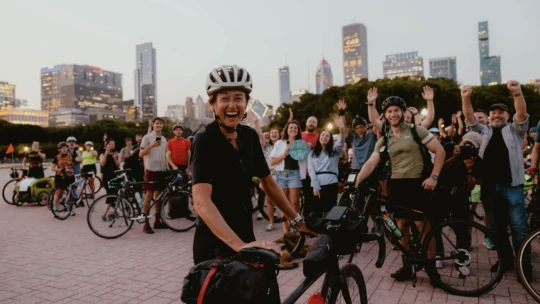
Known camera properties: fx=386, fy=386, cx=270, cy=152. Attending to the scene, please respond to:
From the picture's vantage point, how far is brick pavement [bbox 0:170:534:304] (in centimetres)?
410

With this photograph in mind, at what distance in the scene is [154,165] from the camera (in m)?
7.71

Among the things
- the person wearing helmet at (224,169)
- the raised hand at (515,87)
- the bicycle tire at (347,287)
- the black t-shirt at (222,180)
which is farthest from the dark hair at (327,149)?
the black t-shirt at (222,180)

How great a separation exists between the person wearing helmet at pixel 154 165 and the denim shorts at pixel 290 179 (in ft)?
7.80

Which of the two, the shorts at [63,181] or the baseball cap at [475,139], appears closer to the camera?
the baseball cap at [475,139]

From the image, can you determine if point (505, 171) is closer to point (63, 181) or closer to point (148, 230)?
point (148, 230)

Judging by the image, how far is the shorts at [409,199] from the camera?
423cm

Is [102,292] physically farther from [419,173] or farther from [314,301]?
[419,173]

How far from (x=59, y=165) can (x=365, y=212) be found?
8.38 meters

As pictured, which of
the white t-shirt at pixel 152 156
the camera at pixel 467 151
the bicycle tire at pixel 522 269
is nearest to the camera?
the bicycle tire at pixel 522 269

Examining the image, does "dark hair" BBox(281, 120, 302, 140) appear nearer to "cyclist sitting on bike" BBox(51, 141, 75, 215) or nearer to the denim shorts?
the denim shorts

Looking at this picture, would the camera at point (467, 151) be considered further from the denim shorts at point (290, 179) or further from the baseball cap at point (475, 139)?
the denim shorts at point (290, 179)

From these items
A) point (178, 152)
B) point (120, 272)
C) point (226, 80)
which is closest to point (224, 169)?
point (226, 80)

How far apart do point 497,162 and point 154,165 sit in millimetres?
5915

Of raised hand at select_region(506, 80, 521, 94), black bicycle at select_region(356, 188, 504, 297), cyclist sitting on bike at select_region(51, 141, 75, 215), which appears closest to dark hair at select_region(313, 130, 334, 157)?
black bicycle at select_region(356, 188, 504, 297)
